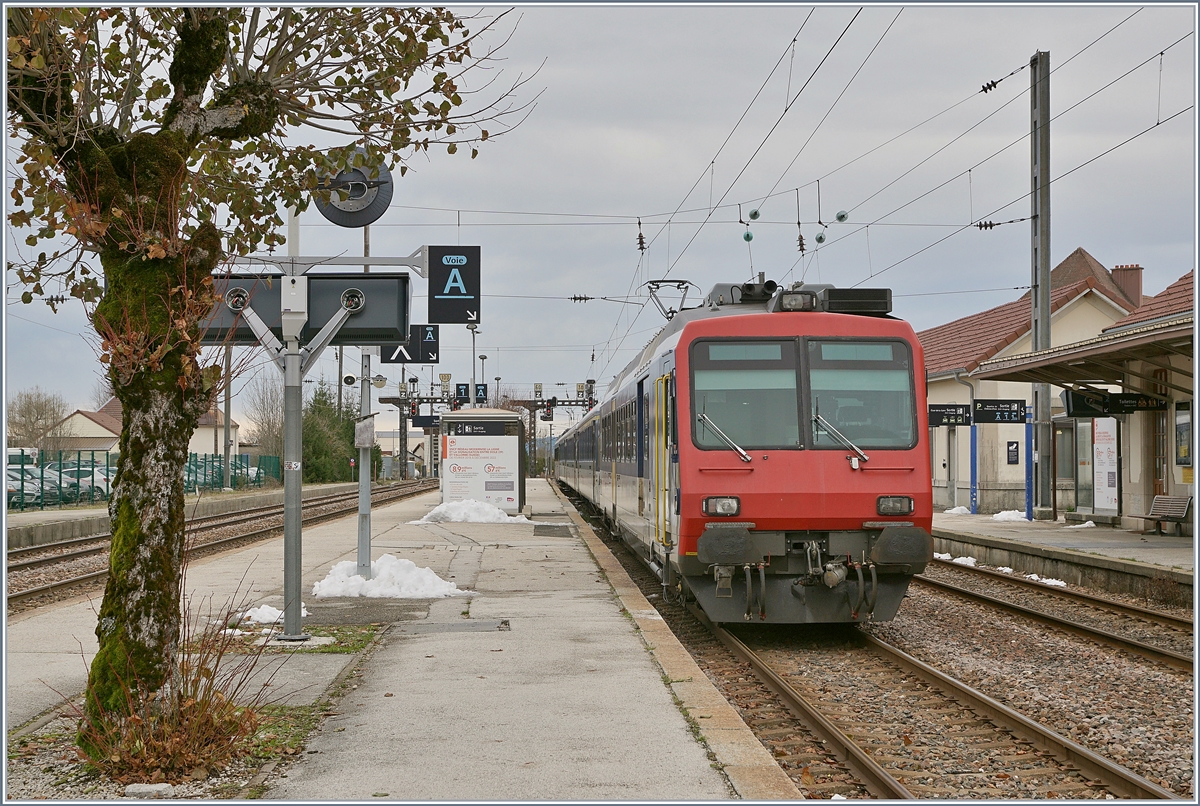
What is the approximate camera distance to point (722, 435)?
10266mm

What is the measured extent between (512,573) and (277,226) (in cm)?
877

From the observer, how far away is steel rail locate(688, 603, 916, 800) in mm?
5875

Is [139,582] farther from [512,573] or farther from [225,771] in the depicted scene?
[512,573]

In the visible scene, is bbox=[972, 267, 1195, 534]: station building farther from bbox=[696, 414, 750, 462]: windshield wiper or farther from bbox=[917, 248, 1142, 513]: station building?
bbox=[696, 414, 750, 462]: windshield wiper

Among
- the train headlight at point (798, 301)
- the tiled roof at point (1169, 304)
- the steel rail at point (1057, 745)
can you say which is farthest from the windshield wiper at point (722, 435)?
the tiled roof at point (1169, 304)

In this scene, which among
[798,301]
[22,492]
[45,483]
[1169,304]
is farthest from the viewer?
[45,483]

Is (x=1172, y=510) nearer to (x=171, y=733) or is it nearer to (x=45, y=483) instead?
(x=171, y=733)

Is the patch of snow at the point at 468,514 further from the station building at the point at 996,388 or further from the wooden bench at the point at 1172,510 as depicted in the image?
the wooden bench at the point at 1172,510

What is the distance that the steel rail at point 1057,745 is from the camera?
5902 mm

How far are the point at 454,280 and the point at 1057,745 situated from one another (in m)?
7.72

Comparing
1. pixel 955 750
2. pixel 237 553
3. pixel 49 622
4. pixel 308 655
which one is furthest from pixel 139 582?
pixel 237 553

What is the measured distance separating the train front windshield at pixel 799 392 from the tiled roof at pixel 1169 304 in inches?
509

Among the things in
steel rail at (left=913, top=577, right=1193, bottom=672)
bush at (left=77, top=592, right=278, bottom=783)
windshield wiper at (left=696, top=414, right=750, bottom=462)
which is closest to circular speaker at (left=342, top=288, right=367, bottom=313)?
windshield wiper at (left=696, top=414, right=750, bottom=462)

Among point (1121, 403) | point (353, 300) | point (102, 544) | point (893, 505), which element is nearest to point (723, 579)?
point (893, 505)
